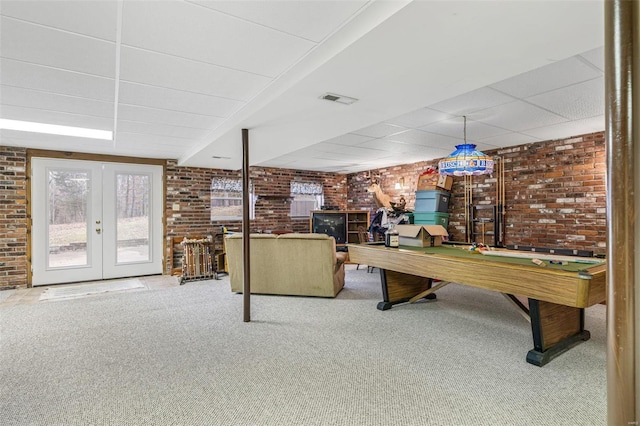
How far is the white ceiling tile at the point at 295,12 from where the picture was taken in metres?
1.74

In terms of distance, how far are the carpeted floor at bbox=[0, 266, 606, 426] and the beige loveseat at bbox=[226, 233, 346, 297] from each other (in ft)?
1.84

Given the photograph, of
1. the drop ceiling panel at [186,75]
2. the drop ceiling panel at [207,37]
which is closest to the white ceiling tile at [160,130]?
the drop ceiling panel at [186,75]

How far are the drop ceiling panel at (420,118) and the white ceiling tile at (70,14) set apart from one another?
2.85 meters

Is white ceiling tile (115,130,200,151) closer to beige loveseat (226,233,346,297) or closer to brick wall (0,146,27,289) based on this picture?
beige loveseat (226,233,346,297)

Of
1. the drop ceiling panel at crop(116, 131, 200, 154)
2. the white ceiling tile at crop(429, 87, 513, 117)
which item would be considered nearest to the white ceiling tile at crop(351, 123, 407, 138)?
the white ceiling tile at crop(429, 87, 513, 117)

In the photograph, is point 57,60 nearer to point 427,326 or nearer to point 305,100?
point 305,100

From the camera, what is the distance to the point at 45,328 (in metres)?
3.50

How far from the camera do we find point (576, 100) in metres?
3.23

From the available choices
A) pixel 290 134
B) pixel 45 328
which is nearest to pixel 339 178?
pixel 290 134

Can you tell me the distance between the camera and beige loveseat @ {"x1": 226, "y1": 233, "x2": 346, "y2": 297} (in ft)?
15.0

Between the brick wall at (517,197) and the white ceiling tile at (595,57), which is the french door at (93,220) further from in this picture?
the white ceiling tile at (595,57)

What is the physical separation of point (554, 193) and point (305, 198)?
5.17 meters

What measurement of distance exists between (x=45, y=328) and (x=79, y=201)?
9.67ft

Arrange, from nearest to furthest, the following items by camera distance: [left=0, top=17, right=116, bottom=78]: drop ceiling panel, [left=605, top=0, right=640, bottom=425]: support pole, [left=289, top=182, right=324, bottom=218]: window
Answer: [left=605, top=0, right=640, bottom=425]: support pole → [left=0, top=17, right=116, bottom=78]: drop ceiling panel → [left=289, top=182, right=324, bottom=218]: window
